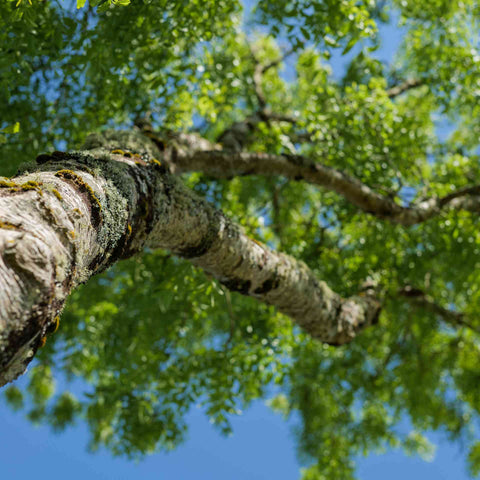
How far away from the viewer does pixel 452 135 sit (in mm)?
9828

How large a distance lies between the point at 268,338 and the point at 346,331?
1.34 m

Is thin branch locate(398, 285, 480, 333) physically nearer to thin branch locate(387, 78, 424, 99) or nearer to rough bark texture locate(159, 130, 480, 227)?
rough bark texture locate(159, 130, 480, 227)

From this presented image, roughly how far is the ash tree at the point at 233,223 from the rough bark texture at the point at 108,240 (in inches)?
0.4

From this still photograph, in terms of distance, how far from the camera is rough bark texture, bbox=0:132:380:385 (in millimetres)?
1469

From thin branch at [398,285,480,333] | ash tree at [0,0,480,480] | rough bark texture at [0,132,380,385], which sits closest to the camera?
rough bark texture at [0,132,380,385]

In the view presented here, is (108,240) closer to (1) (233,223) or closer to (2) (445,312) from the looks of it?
(1) (233,223)

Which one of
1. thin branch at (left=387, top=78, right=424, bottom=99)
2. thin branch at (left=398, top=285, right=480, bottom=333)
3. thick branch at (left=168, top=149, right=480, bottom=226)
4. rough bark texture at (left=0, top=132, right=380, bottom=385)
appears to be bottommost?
rough bark texture at (left=0, top=132, right=380, bottom=385)

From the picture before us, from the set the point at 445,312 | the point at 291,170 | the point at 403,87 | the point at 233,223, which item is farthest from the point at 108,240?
the point at 403,87

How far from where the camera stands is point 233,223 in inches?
133

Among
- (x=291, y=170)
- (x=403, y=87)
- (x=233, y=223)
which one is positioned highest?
(x=403, y=87)

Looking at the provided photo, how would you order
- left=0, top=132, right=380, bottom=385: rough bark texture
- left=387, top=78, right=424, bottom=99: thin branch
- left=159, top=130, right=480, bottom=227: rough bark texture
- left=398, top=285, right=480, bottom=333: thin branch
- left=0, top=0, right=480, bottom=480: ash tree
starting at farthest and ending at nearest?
left=387, top=78, right=424, bottom=99: thin branch
left=398, top=285, right=480, bottom=333: thin branch
left=159, top=130, right=480, bottom=227: rough bark texture
left=0, top=0, right=480, bottom=480: ash tree
left=0, top=132, right=380, bottom=385: rough bark texture

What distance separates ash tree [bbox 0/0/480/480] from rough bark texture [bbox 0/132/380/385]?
0.03ft

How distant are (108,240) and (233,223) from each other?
Result: 1298 millimetres

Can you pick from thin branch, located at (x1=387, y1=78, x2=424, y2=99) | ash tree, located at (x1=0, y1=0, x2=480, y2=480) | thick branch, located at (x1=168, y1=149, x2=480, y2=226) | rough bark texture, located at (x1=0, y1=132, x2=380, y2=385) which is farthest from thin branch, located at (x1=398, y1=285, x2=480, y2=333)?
thin branch, located at (x1=387, y1=78, x2=424, y2=99)
